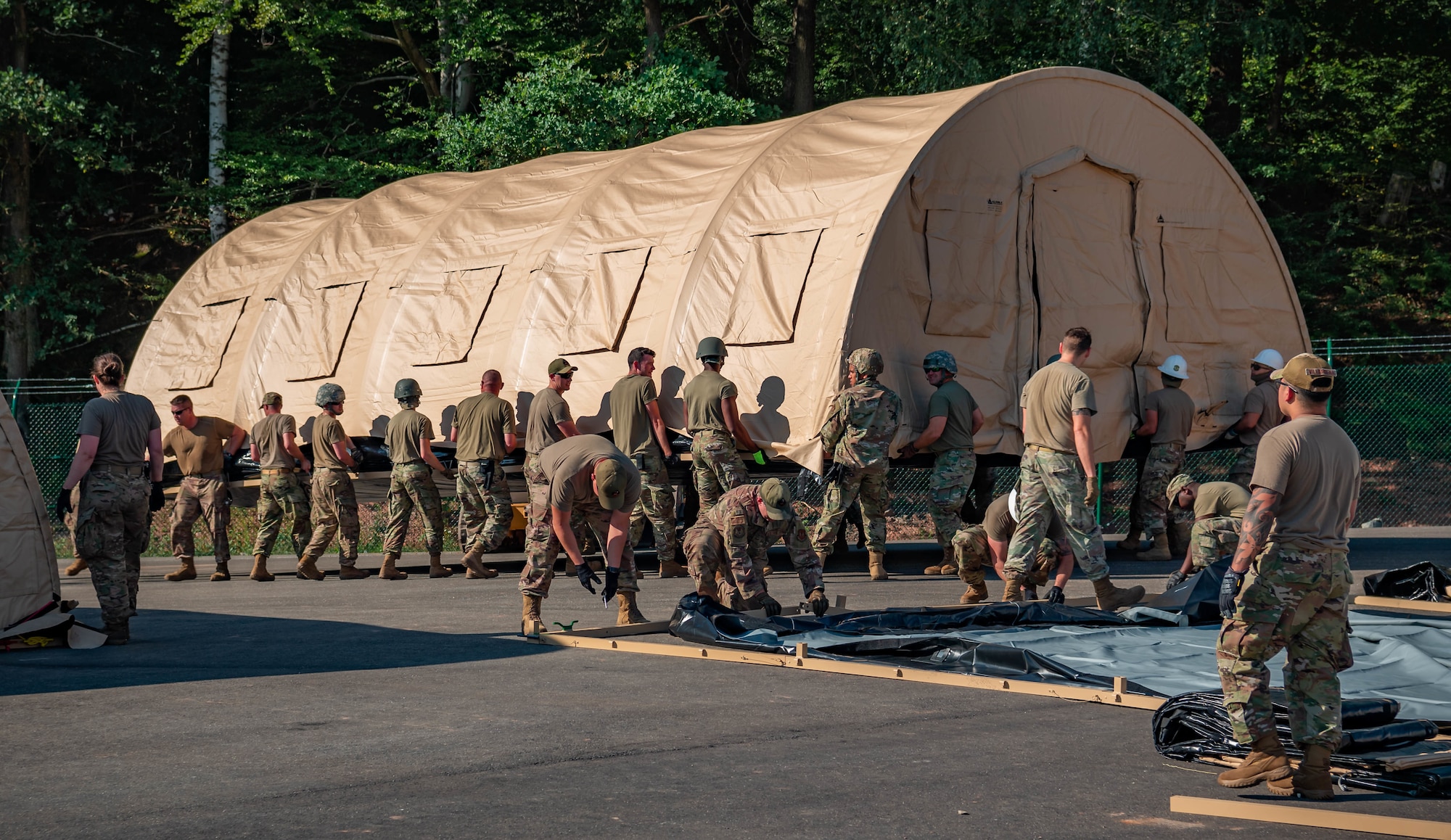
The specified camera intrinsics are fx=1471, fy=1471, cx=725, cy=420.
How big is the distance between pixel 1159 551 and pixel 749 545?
647 cm

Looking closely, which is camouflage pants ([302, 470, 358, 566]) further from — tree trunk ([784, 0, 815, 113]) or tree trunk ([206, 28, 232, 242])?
tree trunk ([784, 0, 815, 113])

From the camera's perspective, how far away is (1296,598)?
5.58 m

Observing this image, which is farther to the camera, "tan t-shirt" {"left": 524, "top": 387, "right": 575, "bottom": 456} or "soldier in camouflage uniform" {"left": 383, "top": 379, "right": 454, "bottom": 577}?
"soldier in camouflage uniform" {"left": 383, "top": 379, "right": 454, "bottom": 577}

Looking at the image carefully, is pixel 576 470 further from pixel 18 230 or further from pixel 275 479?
pixel 18 230

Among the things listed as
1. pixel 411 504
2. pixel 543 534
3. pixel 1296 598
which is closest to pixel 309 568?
pixel 411 504

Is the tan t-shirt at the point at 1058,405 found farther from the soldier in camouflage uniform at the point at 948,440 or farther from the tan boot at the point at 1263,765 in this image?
the tan boot at the point at 1263,765

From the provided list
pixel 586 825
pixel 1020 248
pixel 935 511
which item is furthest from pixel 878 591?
pixel 586 825

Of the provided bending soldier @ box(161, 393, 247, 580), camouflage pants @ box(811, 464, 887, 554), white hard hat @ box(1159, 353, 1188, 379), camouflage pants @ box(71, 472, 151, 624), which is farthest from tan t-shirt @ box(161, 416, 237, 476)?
white hard hat @ box(1159, 353, 1188, 379)

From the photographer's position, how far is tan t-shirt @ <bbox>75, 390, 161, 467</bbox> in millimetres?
10312

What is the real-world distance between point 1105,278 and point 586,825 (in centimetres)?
1195

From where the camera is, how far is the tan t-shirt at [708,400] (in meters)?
14.0

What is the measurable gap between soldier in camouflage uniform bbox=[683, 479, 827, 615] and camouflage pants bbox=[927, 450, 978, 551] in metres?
3.66

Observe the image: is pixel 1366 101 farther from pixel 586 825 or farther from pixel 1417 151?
pixel 586 825

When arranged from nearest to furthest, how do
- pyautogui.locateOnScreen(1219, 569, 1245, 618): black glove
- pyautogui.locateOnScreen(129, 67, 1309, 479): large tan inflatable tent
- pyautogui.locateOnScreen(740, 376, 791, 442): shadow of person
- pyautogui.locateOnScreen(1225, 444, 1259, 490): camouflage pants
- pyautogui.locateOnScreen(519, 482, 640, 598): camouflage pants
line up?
pyautogui.locateOnScreen(1219, 569, 1245, 618): black glove < pyautogui.locateOnScreen(519, 482, 640, 598): camouflage pants < pyautogui.locateOnScreen(740, 376, 791, 442): shadow of person < pyautogui.locateOnScreen(129, 67, 1309, 479): large tan inflatable tent < pyautogui.locateOnScreen(1225, 444, 1259, 490): camouflage pants
